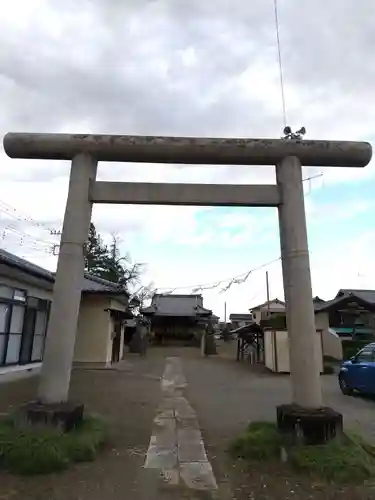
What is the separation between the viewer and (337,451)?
4.91m

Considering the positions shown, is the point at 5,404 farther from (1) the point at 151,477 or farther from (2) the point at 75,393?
(1) the point at 151,477

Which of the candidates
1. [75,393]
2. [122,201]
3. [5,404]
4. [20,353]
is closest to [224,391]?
[75,393]

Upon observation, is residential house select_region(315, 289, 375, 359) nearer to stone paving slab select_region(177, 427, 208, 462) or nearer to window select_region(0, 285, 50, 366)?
window select_region(0, 285, 50, 366)

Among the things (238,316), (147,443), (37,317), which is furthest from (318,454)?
(238,316)

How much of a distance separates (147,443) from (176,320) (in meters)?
34.2

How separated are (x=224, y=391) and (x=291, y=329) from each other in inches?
264

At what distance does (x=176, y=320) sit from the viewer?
39.8 m

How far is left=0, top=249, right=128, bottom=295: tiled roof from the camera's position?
10.3m

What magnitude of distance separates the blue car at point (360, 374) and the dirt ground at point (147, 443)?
0.41 meters

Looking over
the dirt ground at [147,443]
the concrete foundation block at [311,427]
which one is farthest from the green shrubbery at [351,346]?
the concrete foundation block at [311,427]

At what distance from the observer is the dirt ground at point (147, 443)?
4.11 metres

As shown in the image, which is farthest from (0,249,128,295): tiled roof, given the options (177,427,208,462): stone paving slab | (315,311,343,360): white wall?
(315,311,343,360): white wall

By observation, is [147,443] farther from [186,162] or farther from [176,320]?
[176,320]

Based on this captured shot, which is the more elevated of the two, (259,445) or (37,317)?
(37,317)
